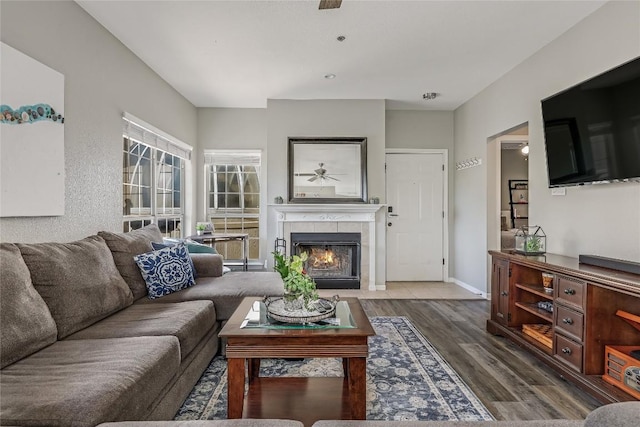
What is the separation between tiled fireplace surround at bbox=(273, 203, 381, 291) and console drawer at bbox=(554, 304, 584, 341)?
108 inches

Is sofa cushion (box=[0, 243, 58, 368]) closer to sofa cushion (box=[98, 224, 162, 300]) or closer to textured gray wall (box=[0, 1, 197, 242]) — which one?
textured gray wall (box=[0, 1, 197, 242])

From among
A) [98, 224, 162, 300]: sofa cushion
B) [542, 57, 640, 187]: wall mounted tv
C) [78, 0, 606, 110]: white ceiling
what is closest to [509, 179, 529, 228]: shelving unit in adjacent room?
[78, 0, 606, 110]: white ceiling

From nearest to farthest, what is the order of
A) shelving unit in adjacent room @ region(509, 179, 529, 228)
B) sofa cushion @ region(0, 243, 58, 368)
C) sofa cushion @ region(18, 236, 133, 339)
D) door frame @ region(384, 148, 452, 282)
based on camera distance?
sofa cushion @ region(0, 243, 58, 368) < sofa cushion @ region(18, 236, 133, 339) < door frame @ region(384, 148, 452, 282) < shelving unit in adjacent room @ region(509, 179, 529, 228)

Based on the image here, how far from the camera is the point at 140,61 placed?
369 cm

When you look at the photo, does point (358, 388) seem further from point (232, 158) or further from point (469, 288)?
point (232, 158)

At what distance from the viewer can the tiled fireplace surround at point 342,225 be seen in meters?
5.02

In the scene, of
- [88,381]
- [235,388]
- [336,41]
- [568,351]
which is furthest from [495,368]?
[336,41]

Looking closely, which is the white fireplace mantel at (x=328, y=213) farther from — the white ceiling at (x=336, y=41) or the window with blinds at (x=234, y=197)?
the white ceiling at (x=336, y=41)

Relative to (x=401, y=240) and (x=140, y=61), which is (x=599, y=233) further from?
(x=140, y=61)

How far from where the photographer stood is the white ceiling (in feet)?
9.06

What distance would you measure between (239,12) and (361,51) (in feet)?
4.10

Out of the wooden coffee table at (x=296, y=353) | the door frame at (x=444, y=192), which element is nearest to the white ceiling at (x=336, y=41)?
the door frame at (x=444, y=192)

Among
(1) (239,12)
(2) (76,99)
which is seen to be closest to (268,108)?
(1) (239,12)

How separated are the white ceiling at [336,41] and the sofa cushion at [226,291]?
7.12 feet
